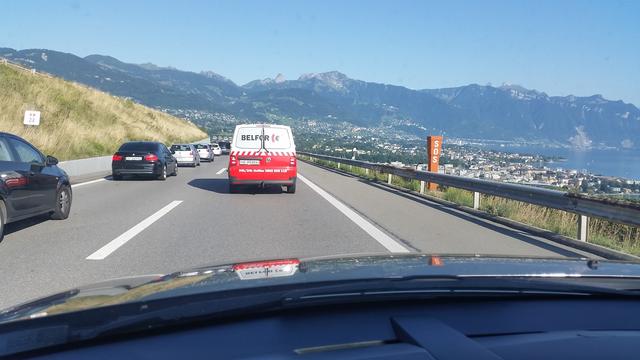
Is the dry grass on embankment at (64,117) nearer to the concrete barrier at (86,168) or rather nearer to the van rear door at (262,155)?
the concrete barrier at (86,168)

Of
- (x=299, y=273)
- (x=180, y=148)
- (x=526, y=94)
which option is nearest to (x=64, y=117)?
(x=180, y=148)

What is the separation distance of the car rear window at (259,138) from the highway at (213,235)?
167 cm

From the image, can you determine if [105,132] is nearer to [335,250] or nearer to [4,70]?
[4,70]

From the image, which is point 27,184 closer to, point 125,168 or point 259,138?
point 259,138

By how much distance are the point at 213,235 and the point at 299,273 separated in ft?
22.8

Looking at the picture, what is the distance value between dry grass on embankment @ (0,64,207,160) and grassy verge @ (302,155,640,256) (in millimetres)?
21899

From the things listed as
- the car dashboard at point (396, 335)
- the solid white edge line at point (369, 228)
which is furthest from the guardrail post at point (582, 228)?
the car dashboard at point (396, 335)

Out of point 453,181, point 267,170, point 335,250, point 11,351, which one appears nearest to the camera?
point 11,351

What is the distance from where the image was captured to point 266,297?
9.59 ft

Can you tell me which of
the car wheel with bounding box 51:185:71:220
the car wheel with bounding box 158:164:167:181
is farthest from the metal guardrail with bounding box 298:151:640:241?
the car wheel with bounding box 158:164:167:181

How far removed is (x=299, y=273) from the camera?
3639 millimetres

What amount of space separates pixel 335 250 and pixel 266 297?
6.26 m

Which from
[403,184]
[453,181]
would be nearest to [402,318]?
[453,181]

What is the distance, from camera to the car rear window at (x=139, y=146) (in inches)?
932
